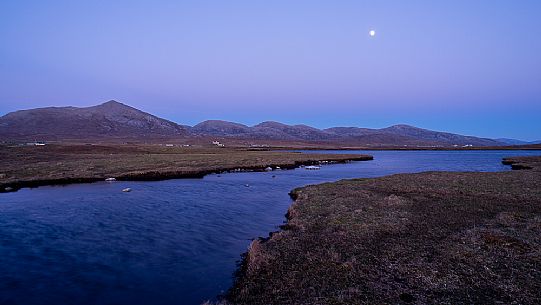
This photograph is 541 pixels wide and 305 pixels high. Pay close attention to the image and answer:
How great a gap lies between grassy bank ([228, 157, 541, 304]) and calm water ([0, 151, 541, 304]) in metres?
2.71

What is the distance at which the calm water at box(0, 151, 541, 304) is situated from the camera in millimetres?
16781

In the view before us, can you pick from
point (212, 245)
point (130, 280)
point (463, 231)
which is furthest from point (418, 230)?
point (130, 280)

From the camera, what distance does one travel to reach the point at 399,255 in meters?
18.2

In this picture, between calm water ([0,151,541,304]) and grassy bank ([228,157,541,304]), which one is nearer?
grassy bank ([228,157,541,304])

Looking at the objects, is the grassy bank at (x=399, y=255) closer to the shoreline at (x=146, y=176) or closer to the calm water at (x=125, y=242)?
the calm water at (x=125, y=242)

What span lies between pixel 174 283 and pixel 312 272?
660 cm

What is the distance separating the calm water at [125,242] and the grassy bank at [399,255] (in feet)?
8.91

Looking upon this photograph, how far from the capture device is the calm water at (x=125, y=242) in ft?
55.1

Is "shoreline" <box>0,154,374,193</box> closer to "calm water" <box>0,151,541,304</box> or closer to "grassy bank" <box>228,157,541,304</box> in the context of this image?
"calm water" <box>0,151,541,304</box>

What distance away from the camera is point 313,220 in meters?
26.2

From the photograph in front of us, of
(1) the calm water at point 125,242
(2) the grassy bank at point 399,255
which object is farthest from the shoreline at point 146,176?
(2) the grassy bank at point 399,255

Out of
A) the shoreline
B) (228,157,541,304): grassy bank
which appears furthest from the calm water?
the shoreline

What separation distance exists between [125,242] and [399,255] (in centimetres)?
1690

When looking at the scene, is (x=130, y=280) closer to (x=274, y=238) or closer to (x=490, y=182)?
(x=274, y=238)
